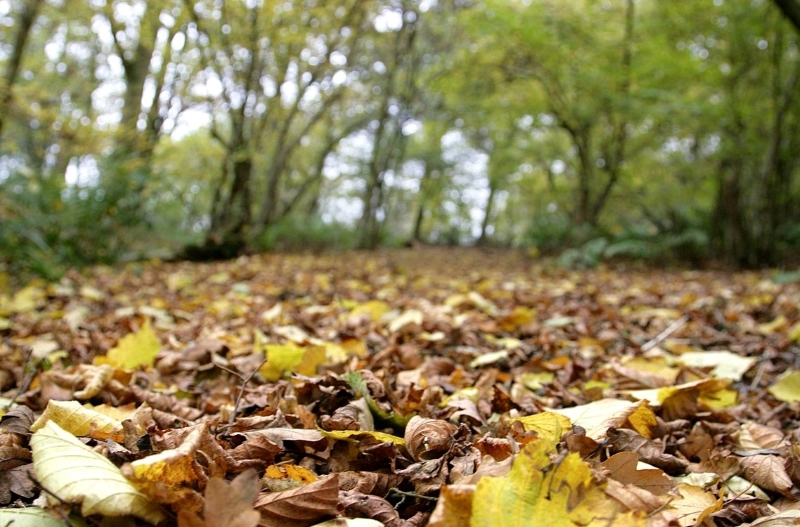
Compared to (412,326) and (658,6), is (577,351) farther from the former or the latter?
(658,6)

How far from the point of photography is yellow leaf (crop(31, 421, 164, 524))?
0.70 m

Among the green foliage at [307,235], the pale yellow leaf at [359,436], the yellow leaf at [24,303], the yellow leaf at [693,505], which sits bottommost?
the yellow leaf at [24,303]

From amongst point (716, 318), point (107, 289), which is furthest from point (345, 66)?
point (716, 318)

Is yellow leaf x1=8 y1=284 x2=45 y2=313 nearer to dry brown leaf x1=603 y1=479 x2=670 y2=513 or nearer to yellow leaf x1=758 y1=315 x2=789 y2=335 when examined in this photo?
dry brown leaf x1=603 y1=479 x2=670 y2=513

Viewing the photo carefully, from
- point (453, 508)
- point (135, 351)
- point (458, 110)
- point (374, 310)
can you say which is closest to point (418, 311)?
point (374, 310)

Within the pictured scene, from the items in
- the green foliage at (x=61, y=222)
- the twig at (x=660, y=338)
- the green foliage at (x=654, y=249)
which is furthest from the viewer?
the green foliage at (x=654, y=249)

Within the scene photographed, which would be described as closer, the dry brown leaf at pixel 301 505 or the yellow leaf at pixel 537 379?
the dry brown leaf at pixel 301 505

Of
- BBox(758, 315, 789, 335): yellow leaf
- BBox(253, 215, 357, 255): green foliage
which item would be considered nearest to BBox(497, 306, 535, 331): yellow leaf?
BBox(758, 315, 789, 335): yellow leaf

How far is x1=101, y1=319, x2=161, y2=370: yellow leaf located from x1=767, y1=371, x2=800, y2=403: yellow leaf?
187 centimetres

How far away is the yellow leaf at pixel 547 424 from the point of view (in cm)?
97

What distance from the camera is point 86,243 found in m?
5.73

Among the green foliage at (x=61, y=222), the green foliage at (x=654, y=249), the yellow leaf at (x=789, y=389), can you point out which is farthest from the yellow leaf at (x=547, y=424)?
the green foliage at (x=654, y=249)

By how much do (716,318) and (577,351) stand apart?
3.95ft

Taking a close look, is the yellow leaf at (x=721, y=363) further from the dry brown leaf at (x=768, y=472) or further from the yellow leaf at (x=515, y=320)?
the yellow leaf at (x=515, y=320)
